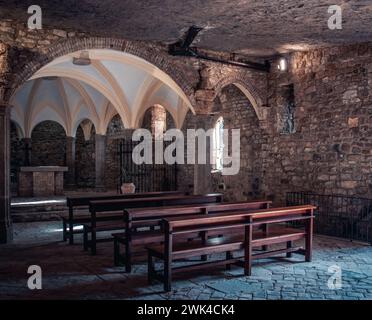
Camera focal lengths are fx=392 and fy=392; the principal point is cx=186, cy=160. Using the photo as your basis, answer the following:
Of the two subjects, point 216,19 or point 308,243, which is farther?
point 216,19

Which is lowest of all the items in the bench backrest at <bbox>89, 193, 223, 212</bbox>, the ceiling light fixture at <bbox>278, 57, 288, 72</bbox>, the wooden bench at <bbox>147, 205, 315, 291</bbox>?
the wooden bench at <bbox>147, 205, 315, 291</bbox>

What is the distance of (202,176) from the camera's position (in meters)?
10.4

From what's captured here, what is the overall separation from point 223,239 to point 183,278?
0.89 metres

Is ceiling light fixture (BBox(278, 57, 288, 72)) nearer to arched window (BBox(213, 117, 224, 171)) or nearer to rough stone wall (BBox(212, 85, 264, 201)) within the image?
rough stone wall (BBox(212, 85, 264, 201))

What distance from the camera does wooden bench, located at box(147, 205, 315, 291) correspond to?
5.00 metres

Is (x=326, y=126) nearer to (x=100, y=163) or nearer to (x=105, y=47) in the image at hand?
(x=105, y=47)

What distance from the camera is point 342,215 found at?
9203 millimetres

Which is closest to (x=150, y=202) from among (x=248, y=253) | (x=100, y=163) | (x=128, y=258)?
(x=128, y=258)

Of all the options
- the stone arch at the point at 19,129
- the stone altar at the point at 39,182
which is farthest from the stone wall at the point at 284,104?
the stone arch at the point at 19,129

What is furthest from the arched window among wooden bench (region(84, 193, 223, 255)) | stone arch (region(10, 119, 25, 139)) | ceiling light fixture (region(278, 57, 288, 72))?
stone arch (region(10, 119, 25, 139))

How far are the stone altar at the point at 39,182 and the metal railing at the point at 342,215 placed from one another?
26.8ft

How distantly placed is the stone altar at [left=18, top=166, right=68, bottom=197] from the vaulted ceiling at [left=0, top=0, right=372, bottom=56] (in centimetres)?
653

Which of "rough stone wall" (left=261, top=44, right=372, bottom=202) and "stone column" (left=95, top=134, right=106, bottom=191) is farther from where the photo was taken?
"stone column" (left=95, top=134, right=106, bottom=191)
